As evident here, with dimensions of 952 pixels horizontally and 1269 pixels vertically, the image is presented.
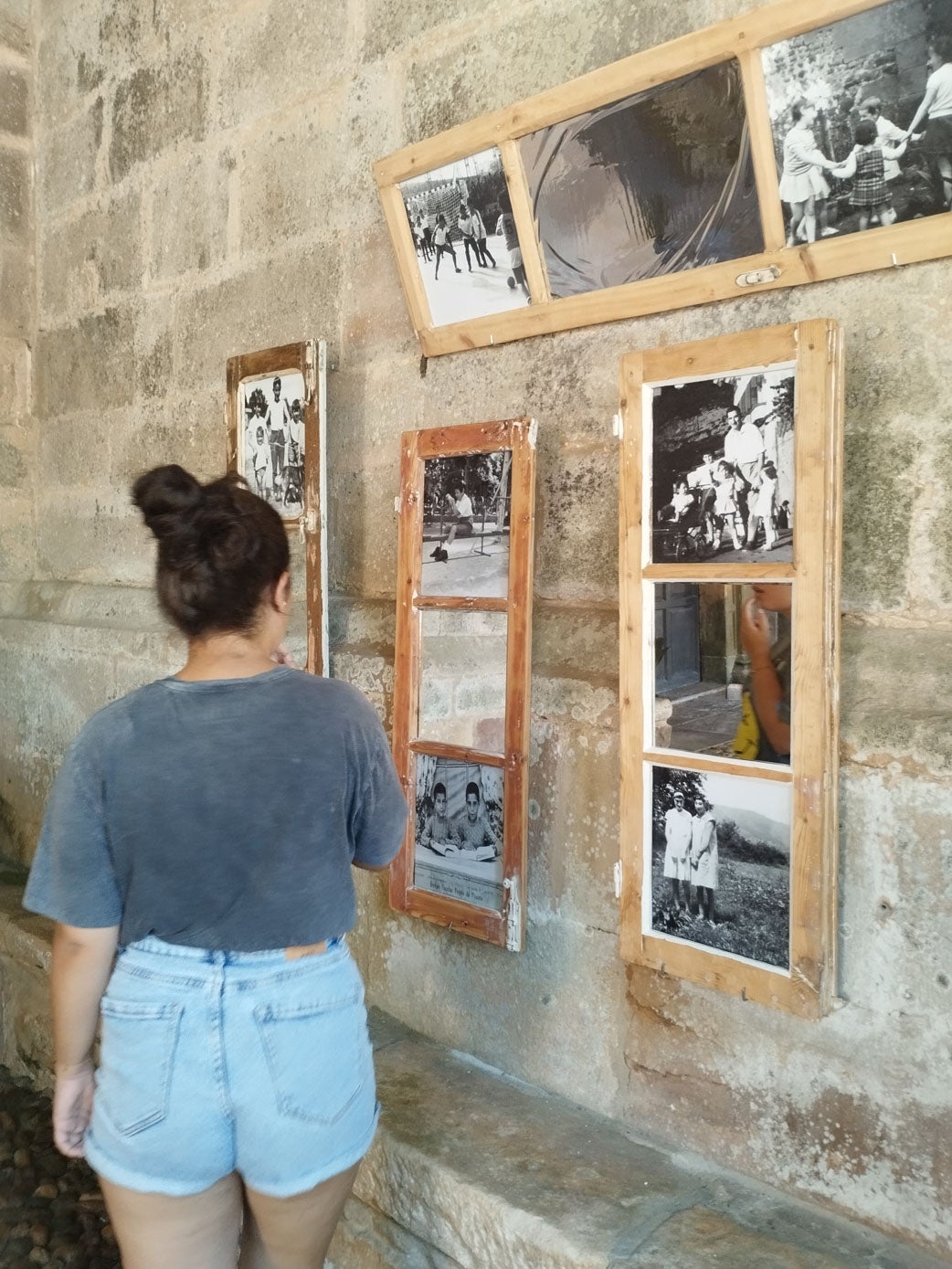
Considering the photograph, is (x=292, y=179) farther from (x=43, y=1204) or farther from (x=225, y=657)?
(x=43, y=1204)

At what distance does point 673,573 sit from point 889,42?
87cm

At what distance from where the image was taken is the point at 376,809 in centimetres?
151

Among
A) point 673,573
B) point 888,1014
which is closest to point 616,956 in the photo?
point 888,1014

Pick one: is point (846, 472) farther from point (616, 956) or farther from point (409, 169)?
point (409, 169)

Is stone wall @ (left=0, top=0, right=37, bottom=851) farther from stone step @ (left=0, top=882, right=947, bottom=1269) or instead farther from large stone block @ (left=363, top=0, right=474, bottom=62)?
stone step @ (left=0, top=882, right=947, bottom=1269)

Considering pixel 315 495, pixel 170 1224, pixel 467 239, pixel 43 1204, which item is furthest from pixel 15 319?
pixel 170 1224

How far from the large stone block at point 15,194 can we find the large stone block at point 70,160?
0.22 feet

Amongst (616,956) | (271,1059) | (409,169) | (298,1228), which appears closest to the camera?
(271,1059)

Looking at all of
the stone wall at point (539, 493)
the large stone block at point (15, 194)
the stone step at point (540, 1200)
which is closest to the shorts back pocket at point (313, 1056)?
the stone step at point (540, 1200)

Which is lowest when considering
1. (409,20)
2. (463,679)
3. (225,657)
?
(463,679)

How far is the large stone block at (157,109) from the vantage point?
312 centimetres

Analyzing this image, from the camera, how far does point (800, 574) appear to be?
5.42 feet

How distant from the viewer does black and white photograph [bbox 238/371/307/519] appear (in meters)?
2.64

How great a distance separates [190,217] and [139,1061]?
258 centimetres
